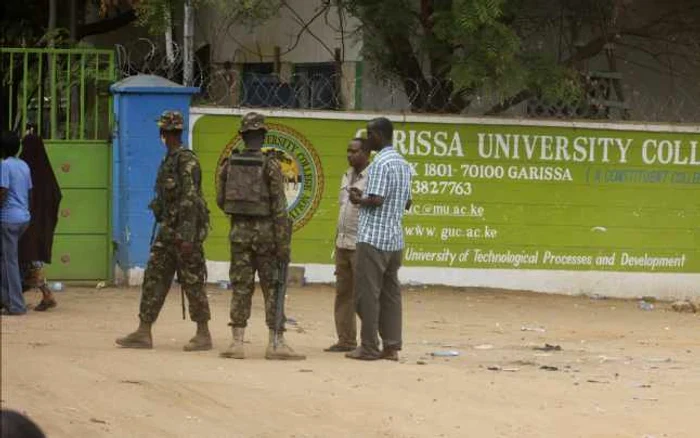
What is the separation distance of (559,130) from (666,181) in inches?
53.3

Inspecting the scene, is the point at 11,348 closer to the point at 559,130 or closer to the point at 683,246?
the point at 559,130

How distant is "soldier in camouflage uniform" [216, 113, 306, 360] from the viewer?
836 centimetres

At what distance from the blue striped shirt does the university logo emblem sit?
14.6 ft

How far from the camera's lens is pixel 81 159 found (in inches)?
495

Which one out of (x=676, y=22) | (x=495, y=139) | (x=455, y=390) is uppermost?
(x=676, y=22)

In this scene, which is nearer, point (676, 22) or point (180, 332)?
point (180, 332)

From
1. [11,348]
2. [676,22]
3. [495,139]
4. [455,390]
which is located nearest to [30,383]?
[11,348]

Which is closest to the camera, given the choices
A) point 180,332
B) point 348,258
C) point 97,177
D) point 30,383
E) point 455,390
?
point 30,383

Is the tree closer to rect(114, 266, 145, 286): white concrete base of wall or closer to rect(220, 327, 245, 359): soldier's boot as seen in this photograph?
rect(114, 266, 145, 286): white concrete base of wall

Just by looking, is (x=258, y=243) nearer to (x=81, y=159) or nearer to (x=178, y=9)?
(x=81, y=159)

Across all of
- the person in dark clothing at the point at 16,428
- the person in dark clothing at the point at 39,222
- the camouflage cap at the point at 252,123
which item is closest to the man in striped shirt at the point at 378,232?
the camouflage cap at the point at 252,123

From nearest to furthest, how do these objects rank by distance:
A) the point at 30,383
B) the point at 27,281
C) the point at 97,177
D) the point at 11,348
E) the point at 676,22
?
the point at 30,383 → the point at 11,348 → the point at 27,281 → the point at 97,177 → the point at 676,22

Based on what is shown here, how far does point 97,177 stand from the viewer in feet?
41.5

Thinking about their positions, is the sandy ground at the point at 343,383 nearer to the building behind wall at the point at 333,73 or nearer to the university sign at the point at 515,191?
the university sign at the point at 515,191
